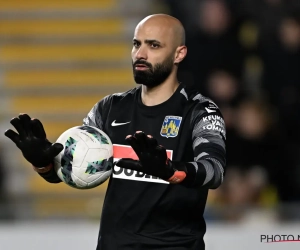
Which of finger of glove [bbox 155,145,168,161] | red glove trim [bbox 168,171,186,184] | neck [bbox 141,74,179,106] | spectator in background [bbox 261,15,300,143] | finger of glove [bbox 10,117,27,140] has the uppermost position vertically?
spectator in background [bbox 261,15,300,143]

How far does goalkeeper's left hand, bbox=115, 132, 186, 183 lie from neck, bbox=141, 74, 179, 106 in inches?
28.8

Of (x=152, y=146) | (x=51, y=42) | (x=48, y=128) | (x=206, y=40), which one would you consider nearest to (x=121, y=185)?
(x=152, y=146)

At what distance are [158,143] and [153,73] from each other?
349 millimetres

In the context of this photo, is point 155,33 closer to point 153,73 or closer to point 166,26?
point 166,26

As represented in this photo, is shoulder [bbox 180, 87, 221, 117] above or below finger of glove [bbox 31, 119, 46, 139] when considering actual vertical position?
above

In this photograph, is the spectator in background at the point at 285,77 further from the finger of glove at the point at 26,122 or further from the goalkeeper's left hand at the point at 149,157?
the goalkeeper's left hand at the point at 149,157

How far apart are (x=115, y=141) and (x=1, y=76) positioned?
529cm

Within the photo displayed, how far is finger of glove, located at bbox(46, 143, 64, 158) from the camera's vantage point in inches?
131

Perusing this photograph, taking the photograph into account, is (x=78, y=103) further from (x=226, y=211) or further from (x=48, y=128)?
(x=226, y=211)

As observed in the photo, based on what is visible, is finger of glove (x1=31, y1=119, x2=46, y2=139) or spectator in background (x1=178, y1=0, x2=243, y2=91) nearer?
finger of glove (x1=31, y1=119, x2=46, y2=139)

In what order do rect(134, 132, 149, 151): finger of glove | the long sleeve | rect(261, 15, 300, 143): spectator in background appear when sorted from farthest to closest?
1. rect(261, 15, 300, 143): spectator in background
2. the long sleeve
3. rect(134, 132, 149, 151): finger of glove

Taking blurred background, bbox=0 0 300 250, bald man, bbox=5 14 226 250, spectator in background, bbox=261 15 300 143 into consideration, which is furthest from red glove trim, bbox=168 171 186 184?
spectator in background, bbox=261 15 300 143

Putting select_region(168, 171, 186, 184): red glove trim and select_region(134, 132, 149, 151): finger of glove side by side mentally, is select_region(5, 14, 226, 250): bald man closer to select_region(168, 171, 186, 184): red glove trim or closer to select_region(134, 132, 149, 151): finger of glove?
select_region(168, 171, 186, 184): red glove trim

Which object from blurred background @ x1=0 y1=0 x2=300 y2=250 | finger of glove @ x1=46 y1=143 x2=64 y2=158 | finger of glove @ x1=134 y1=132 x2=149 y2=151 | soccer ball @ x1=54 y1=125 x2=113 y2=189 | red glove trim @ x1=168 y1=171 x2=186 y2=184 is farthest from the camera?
blurred background @ x1=0 y1=0 x2=300 y2=250
